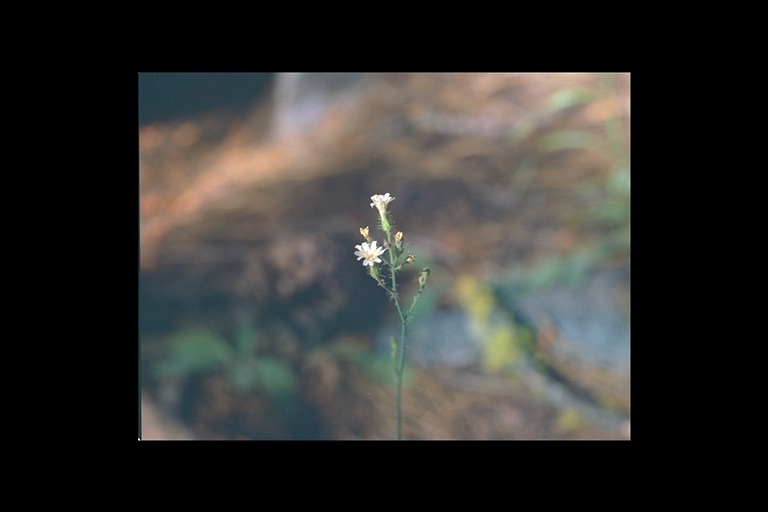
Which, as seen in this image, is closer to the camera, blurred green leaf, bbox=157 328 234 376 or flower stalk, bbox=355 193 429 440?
flower stalk, bbox=355 193 429 440

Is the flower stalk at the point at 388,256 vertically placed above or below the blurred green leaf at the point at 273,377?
above

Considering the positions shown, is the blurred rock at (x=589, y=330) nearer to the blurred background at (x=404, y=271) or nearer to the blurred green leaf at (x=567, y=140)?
the blurred background at (x=404, y=271)

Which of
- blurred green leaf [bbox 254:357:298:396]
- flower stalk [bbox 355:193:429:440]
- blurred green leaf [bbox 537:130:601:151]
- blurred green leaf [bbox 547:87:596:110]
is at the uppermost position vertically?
blurred green leaf [bbox 547:87:596:110]

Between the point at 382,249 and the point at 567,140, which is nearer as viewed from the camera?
the point at 382,249

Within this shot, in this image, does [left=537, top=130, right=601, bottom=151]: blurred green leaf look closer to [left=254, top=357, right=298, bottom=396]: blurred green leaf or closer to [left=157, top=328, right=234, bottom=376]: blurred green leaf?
[left=254, top=357, right=298, bottom=396]: blurred green leaf

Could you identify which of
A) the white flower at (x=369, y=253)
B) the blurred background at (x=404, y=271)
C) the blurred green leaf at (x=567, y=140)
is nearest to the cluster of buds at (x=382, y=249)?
the white flower at (x=369, y=253)

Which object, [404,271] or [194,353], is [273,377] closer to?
[194,353]

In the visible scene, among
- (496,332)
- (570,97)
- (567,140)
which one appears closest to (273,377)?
(496,332)

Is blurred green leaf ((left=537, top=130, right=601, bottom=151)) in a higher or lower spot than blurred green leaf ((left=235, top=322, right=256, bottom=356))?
higher

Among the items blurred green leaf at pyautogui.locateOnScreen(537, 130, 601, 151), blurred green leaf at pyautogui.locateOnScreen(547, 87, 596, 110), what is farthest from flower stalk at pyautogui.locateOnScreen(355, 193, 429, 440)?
blurred green leaf at pyautogui.locateOnScreen(547, 87, 596, 110)

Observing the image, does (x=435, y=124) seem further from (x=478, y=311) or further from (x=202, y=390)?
(x=202, y=390)
